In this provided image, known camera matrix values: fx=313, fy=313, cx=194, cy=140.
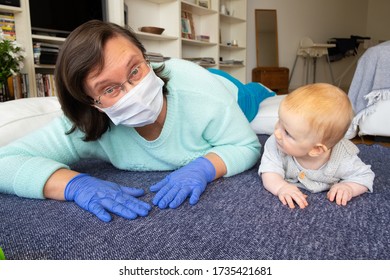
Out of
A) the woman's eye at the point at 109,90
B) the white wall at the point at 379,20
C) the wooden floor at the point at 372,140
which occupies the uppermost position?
the white wall at the point at 379,20

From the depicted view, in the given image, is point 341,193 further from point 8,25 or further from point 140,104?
point 8,25

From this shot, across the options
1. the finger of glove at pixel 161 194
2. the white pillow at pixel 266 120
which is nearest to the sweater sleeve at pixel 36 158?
the finger of glove at pixel 161 194

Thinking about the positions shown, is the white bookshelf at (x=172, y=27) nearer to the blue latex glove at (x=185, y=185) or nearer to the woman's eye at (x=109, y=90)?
the woman's eye at (x=109, y=90)

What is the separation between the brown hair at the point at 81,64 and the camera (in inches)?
29.8

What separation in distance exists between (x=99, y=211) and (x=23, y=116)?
0.74 m

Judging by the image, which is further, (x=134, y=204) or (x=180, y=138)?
A: (x=180, y=138)

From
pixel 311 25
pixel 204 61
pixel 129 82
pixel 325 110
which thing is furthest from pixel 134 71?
pixel 311 25

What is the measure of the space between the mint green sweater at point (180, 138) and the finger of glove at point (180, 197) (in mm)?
211

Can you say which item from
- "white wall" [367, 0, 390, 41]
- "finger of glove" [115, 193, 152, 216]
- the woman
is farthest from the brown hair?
"white wall" [367, 0, 390, 41]

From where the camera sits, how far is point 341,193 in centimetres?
80

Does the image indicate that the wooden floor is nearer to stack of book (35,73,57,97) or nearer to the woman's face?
the woman's face

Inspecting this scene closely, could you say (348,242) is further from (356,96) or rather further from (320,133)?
(356,96)
